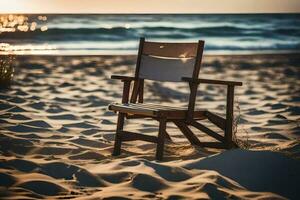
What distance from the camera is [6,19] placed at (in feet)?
113

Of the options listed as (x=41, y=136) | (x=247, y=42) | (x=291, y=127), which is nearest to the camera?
(x=41, y=136)

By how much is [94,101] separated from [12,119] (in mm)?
2079

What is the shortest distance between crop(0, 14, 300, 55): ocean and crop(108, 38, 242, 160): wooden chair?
12941 millimetres

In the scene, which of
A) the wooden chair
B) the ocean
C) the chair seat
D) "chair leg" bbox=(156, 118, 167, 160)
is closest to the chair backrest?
the wooden chair

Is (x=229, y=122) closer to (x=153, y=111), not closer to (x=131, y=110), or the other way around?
(x=153, y=111)

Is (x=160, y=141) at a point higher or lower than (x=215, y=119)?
lower

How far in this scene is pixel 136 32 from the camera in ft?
88.9

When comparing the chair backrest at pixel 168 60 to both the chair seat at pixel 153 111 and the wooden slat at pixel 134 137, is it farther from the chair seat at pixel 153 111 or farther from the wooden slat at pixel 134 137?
the wooden slat at pixel 134 137

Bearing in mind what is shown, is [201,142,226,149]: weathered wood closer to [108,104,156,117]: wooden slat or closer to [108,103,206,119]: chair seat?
[108,103,206,119]: chair seat

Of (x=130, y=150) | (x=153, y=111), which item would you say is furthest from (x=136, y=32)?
(x=153, y=111)

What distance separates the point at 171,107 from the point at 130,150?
2.27ft

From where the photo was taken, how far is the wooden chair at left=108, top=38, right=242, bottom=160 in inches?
186

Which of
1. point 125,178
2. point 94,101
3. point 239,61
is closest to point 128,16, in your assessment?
point 239,61

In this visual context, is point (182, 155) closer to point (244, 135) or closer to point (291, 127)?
point (244, 135)
